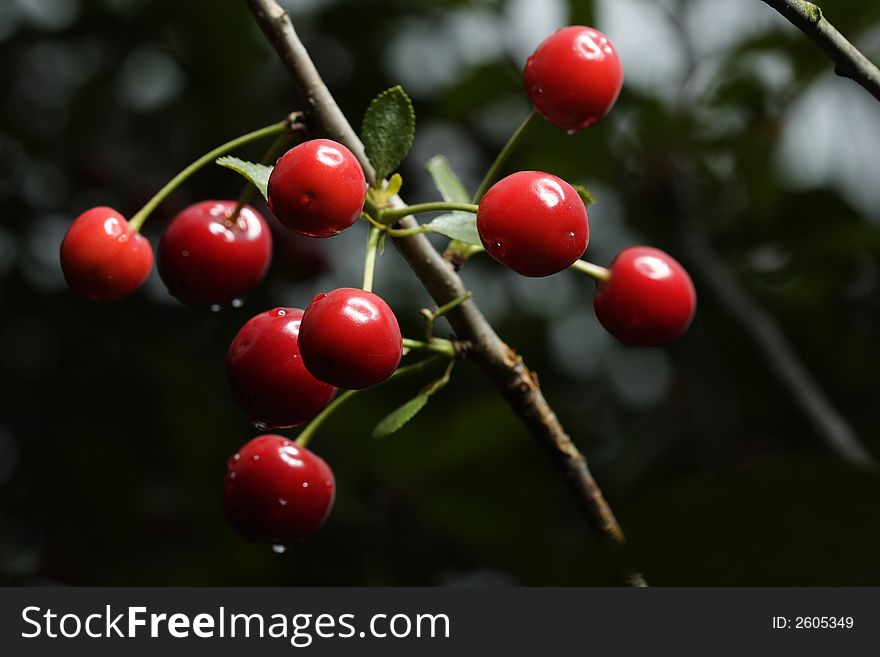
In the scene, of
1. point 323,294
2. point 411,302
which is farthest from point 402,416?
point 411,302

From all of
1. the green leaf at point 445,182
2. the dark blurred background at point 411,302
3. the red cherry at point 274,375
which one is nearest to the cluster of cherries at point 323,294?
the red cherry at point 274,375

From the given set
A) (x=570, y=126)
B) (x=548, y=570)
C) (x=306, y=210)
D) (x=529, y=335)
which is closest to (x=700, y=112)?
(x=529, y=335)

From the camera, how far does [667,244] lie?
1.92m

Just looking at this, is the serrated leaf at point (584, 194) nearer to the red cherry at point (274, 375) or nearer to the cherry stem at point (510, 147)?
the cherry stem at point (510, 147)

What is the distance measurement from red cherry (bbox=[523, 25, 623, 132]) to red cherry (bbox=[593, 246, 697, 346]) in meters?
0.14

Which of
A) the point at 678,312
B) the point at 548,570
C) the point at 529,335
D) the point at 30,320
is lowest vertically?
the point at 548,570

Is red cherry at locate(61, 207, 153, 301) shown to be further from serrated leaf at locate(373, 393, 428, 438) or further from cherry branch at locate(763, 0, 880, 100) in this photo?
cherry branch at locate(763, 0, 880, 100)

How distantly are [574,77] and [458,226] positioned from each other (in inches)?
6.9

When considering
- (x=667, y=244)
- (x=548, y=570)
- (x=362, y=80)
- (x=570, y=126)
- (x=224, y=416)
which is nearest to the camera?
(x=548, y=570)

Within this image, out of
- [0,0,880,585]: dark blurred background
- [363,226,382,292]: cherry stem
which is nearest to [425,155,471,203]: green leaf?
[363,226,382,292]: cherry stem

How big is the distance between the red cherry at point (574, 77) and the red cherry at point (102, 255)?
1.30 feet

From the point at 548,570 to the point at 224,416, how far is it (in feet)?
4.29

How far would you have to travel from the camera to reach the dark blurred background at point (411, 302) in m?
1.67

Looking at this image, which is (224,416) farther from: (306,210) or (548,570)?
(548,570)
